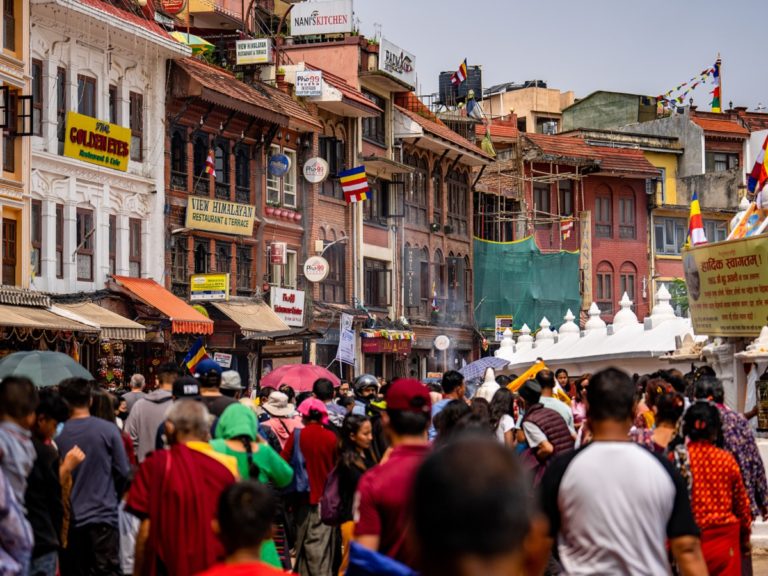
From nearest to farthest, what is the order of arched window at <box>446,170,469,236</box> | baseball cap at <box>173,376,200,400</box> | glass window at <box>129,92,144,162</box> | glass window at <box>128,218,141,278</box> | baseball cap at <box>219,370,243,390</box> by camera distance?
baseball cap at <box>173,376,200,400</box> < baseball cap at <box>219,370,243,390</box> < glass window at <box>128,218,141,278</box> < glass window at <box>129,92,144,162</box> < arched window at <box>446,170,469,236</box>

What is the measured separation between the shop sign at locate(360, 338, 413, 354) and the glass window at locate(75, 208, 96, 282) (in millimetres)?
A: 14994

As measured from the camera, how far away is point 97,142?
3372cm

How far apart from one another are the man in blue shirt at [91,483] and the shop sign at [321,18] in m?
38.9

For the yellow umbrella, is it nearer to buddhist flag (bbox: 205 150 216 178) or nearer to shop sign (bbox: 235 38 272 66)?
shop sign (bbox: 235 38 272 66)

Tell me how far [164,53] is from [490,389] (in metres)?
20.1

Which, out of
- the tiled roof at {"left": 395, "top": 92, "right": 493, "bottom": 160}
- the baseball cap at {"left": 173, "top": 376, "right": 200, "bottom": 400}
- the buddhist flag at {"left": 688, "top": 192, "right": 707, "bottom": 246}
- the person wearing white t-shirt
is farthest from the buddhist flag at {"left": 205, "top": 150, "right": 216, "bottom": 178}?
the person wearing white t-shirt

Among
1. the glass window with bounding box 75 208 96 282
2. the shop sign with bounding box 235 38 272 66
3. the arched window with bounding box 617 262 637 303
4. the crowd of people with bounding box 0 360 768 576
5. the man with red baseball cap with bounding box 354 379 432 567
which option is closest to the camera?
the crowd of people with bounding box 0 360 768 576

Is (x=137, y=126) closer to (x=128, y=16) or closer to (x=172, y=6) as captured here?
(x=128, y=16)

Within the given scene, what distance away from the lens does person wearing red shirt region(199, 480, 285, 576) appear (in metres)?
5.27

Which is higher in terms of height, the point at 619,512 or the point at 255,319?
the point at 255,319

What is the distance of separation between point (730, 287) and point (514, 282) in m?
36.1

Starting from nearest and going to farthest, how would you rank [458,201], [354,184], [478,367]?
[478,367] → [354,184] → [458,201]

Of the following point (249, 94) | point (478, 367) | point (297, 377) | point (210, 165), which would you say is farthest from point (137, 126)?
point (297, 377)

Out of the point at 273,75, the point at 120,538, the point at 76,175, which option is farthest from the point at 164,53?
the point at 120,538
